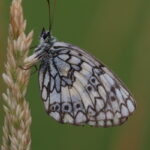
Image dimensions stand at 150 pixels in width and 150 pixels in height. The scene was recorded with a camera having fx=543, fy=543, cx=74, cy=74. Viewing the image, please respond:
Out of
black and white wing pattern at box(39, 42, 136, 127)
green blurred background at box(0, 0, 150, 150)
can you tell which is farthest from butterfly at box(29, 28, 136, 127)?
green blurred background at box(0, 0, 150, 150)

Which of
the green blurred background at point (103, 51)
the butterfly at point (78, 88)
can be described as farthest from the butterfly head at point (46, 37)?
the green blurred background at point (103, 51)

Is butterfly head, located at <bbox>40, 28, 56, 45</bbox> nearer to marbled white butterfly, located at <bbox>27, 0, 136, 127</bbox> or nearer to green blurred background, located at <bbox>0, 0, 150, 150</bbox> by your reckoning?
marbled white butterfly, located at <bbox>27, 0, 136, 127</bbox>

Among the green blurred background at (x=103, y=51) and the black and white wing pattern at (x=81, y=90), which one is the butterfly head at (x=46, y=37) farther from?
the green blurred background at (x=103, y=51)

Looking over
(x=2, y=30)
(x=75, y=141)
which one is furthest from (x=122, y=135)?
(x=2, y=30)

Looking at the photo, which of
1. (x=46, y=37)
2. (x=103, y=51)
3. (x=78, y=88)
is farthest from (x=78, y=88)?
(x=103, y=51)

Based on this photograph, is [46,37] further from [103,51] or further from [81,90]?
[103,51]

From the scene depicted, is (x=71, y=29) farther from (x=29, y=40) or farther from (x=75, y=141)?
(x=29, y=40)
